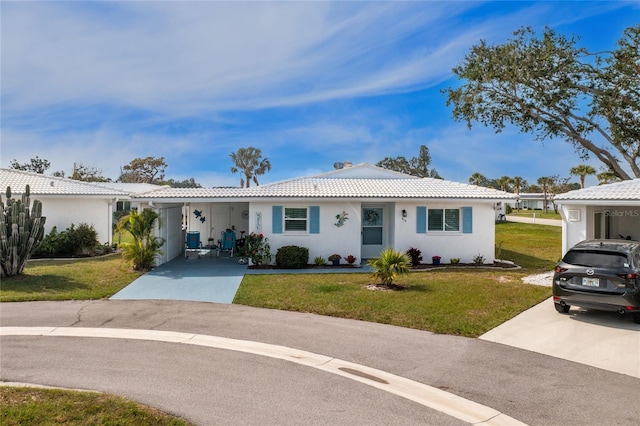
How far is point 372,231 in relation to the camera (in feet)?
59.4

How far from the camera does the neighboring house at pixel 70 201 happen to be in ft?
66.0

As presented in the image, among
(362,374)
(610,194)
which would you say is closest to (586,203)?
(610,194)

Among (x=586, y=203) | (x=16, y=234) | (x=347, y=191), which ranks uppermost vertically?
(x=347, y=191)

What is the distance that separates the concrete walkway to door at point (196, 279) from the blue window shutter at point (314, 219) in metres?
1.58

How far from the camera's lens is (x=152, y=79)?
15188 mm

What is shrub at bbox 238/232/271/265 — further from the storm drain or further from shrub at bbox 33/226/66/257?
the storm drain

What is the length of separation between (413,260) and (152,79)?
11.8 m

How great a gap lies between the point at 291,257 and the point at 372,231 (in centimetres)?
416

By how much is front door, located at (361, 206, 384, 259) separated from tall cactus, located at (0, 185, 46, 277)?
1178cm

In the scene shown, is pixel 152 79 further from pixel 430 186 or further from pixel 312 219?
pixel 430 186

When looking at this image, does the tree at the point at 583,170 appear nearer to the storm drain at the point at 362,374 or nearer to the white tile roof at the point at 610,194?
the white tile roof at the point at 610,194

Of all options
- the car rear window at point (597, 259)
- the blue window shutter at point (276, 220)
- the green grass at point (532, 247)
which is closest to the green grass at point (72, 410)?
the car rear window at point (597, 259)

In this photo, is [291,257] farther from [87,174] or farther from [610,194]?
[87,174]

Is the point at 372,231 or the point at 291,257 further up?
the point at 372,231
